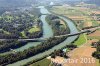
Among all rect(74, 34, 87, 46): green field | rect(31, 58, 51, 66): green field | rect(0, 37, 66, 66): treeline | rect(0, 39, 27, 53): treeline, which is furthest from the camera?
rect(74, 34, 87, 46): green field

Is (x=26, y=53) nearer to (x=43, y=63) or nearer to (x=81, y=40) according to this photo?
(x=43, y=63)

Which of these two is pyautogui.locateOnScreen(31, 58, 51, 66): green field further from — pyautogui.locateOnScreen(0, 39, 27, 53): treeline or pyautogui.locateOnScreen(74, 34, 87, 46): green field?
pyautogui.locateOnScreen(74, 34, 87, 46): green field

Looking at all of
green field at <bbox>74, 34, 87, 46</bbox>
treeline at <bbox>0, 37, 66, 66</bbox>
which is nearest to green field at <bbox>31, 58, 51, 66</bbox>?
treeline at <bbox>0, 37, 66, 66</bbox>

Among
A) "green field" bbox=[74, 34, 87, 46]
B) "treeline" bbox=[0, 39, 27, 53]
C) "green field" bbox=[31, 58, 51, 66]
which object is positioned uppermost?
"treeline" bbox=[0, 39, 27, 53]

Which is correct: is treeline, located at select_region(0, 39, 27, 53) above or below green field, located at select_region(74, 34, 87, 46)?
above

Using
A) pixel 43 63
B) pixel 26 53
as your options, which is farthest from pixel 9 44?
pixel 43 63

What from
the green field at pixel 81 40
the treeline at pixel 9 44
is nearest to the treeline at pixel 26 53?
the green field at pixel 81 40

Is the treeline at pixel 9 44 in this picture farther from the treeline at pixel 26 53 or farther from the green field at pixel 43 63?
the green field at pixel 43 63

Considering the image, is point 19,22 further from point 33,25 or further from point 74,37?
point 74,37

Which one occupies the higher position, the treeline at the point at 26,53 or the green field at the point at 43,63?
the treeline at the point at 26,53
